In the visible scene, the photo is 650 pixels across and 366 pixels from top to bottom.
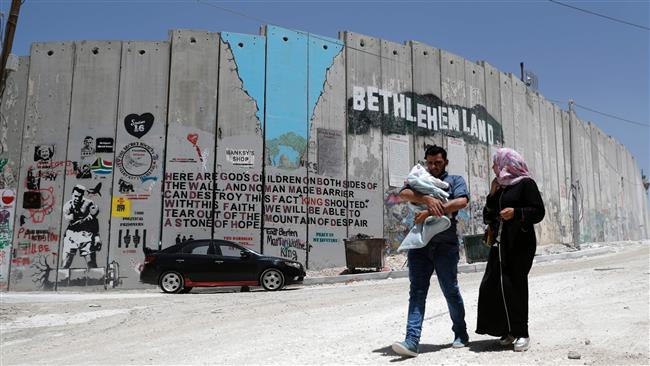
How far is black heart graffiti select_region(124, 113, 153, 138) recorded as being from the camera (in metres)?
17.6

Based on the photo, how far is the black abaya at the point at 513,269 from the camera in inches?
183

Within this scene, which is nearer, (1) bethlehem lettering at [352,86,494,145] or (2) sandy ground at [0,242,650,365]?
(2) sandy ground at [0,242,650,365]

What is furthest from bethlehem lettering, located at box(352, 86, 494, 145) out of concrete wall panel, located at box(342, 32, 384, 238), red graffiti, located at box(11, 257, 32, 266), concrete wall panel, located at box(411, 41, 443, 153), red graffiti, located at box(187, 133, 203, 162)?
red graffiti, located at box(11, 257, 32, 266)

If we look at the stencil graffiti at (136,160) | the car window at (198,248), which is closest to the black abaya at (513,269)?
the car window at (198,248)

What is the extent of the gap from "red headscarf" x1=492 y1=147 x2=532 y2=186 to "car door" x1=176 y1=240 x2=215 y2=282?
10556 mm

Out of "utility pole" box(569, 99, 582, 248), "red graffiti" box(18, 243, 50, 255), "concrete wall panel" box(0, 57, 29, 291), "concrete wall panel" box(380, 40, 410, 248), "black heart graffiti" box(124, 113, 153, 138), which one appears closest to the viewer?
"red graffiti" box(18, 243, 50, 255)

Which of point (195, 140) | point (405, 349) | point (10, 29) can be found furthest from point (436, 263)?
point (195, 140)

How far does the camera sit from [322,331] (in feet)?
20.6

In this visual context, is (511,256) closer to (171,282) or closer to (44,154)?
(171,282)

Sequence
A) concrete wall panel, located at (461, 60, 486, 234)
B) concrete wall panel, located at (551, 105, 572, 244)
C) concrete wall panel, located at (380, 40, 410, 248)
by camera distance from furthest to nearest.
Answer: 1. concrete wall panel, located at (551, 105, 572, 244)
2. concrete wall panel, located at (461, 60, 486, 234)
3. concrete wall panel, located at (380, 40, 410, 248)

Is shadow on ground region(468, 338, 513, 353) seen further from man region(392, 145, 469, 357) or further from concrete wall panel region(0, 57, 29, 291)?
concrete wall panel region(0, 57, 29, 291)

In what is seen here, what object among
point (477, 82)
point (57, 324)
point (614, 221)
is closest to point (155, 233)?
point (57, 324)

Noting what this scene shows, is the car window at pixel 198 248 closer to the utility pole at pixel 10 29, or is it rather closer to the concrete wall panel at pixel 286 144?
the concrete wall panel at pixel 286 144

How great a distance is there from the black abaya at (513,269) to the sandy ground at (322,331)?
9.1 inches
